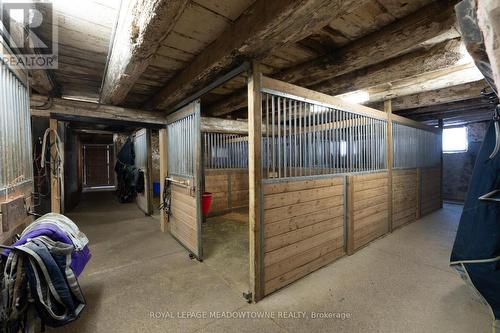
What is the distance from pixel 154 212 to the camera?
191 inches

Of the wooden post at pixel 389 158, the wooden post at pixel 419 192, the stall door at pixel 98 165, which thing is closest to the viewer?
the wooden post at pixel 389 158

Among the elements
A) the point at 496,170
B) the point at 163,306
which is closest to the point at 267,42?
the point at 496,170

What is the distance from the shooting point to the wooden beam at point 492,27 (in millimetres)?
464

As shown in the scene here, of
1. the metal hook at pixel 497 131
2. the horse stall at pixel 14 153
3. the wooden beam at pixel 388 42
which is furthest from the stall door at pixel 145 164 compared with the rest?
the metal hook at pixel 497 131

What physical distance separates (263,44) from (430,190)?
198 inches

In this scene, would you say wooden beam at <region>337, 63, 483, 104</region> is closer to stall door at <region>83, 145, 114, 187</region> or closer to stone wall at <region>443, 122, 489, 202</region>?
stone wall at <region>443, 122, 489, 202</region>

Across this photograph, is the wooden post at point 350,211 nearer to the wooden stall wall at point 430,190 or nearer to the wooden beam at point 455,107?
the wooden stall wall at point 430,190

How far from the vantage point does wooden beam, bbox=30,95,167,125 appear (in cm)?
256

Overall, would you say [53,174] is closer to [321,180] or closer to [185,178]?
[185,178]

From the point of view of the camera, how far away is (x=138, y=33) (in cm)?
138

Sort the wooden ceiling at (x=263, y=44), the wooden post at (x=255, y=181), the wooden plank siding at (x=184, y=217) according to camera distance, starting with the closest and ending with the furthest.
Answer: the wooden ceiling at (x=263, y=44) < the wooden post at (x=255, y=181) < the wooden plank siding at (x=184, y=217)

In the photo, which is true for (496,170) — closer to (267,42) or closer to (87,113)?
(267,42)

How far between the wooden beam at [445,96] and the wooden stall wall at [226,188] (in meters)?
3.40

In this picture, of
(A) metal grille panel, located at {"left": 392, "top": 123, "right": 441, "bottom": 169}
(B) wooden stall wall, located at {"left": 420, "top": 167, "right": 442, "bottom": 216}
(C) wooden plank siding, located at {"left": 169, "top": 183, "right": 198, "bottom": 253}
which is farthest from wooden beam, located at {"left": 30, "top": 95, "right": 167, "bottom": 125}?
(B) wooden stall wall, located at {"left": 420, "top": 167, "right": 442, "bottom": 216}
